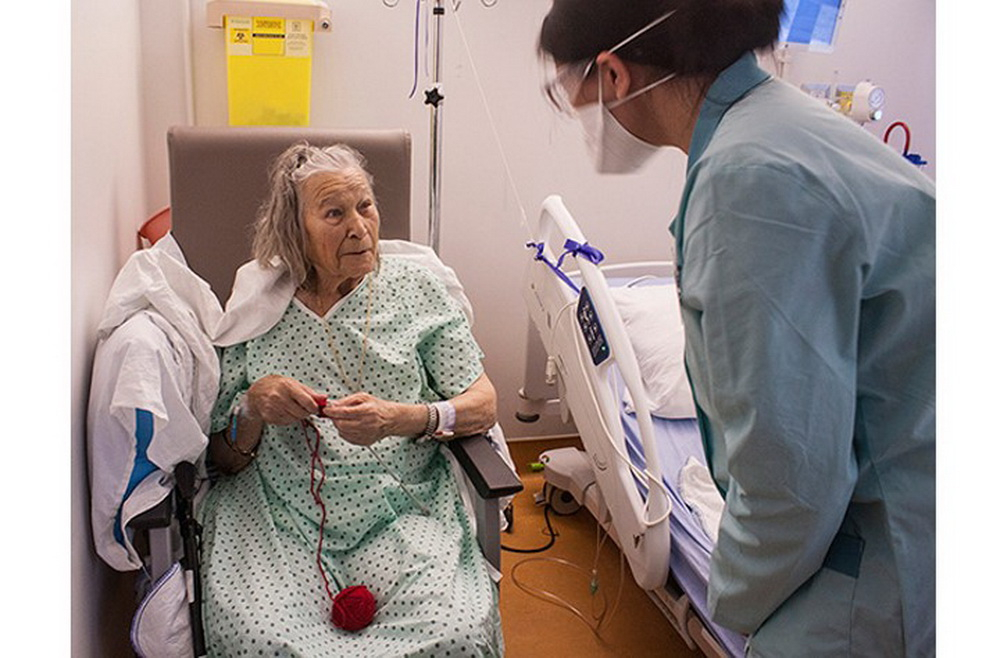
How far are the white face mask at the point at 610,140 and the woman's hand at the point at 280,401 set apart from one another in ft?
2.73

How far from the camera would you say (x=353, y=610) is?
170 cm

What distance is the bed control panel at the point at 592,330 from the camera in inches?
83.4

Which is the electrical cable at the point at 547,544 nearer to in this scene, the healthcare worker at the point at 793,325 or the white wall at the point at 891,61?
the healthcare worker at the point at 793,325

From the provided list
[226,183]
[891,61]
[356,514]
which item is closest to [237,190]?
[226,183]

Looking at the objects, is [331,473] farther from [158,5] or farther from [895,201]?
[158,5]

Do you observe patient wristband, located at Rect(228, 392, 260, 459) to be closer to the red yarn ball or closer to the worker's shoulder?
the red yarn ball

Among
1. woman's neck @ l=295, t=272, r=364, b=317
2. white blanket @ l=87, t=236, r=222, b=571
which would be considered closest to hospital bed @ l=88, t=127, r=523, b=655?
white blanket @ l=87, t=236, r=222, b=571

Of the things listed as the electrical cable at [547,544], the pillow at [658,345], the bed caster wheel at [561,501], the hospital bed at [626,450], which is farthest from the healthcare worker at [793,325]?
the bed caster wheel at [561,501]

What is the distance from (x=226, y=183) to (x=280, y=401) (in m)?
0.81

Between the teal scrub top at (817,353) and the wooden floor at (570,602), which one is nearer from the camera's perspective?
the teal scrub top at (817,353)

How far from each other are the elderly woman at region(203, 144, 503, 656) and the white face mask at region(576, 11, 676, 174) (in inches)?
32.3

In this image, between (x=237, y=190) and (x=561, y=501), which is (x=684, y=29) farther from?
(x=561, y=501)

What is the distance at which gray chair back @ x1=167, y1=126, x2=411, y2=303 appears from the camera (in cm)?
235

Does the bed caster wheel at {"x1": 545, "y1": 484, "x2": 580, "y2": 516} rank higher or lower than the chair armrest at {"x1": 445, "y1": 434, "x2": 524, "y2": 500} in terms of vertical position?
lower
